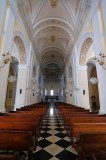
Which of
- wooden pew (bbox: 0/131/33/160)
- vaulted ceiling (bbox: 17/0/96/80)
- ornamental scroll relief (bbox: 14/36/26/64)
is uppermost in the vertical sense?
vaulted ceiling (bbox: 17/0/96/80)

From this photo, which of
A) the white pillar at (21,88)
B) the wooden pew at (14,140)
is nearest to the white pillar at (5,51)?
the wooden pew at (14,140)

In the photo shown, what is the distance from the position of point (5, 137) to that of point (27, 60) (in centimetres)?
878

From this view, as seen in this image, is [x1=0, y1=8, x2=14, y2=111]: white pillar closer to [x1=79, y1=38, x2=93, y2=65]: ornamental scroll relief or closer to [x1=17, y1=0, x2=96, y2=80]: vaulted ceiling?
[x1=17, y1=0, x2=96, y2=80]: vaulted ceiling

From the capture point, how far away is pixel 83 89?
31.6 feet

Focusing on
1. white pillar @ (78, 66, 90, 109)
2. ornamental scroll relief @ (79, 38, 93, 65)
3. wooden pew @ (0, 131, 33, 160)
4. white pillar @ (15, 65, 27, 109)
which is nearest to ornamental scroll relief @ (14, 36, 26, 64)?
white pillar @ (15, 65, 27, 109)

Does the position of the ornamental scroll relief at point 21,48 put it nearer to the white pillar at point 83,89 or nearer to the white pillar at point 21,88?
the white pillar at point 21,88

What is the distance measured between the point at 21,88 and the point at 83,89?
523 centimetres

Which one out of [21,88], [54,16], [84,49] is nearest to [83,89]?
[84,49]

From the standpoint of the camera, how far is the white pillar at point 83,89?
942 cm

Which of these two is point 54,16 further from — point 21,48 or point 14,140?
point 14,140

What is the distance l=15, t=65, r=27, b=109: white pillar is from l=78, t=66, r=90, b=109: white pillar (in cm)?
472

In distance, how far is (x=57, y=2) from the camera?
9.05 meters

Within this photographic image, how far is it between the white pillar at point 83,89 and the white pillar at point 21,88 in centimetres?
472

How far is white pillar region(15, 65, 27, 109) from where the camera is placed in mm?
9166
